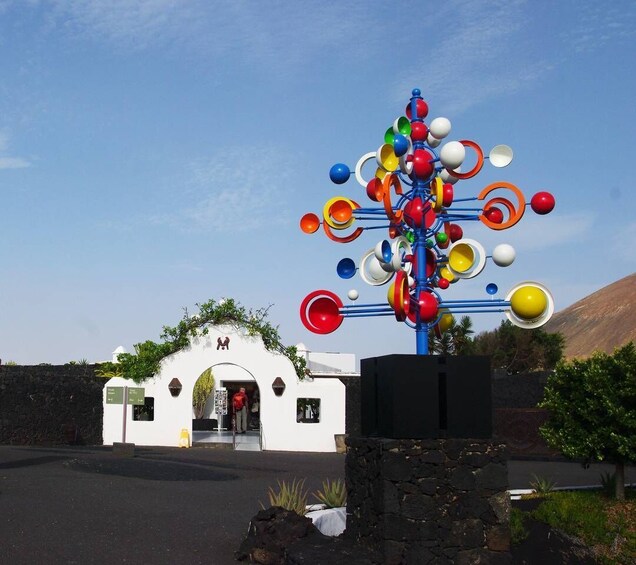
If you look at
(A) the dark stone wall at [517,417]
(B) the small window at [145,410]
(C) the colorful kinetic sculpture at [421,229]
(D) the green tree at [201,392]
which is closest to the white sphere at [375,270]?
(C) the colorful kinetic sculpture at [421,229]

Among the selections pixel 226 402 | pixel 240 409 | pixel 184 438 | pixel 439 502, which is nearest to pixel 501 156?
pixel 439 502

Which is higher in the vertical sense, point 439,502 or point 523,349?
point 523,349

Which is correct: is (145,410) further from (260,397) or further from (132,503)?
(132,503)

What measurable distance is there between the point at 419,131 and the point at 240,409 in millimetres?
20118

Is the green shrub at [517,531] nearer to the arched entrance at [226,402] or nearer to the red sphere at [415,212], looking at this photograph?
the red sphere at [415,212]

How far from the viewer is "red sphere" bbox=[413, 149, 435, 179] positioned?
11477 mm

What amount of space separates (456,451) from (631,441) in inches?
187

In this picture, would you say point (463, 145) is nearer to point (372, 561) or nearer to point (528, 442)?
point (372, 561)

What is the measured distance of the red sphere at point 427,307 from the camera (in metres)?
11.0

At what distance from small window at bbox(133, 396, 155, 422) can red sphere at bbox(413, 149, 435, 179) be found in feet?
55.9

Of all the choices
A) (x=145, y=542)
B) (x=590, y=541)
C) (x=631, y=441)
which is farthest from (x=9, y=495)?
(x=631, y=441)

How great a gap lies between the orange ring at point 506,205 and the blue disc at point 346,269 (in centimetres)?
207

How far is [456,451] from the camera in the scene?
8992 mm

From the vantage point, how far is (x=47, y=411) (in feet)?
83.9
